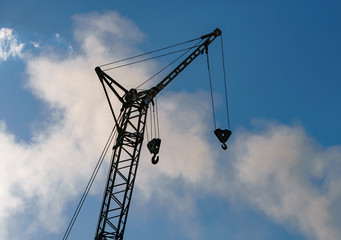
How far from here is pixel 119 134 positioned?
30688 mm

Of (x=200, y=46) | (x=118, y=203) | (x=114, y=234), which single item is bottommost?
(x=114, y=234)

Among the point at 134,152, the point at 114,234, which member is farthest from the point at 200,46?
the point at 114,234

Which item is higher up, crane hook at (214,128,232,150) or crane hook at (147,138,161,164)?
crane hook at (214,128,232,150)

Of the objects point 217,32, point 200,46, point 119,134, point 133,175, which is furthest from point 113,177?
point 217,32

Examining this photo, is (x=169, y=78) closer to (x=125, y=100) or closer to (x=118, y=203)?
(x=125, y=100)

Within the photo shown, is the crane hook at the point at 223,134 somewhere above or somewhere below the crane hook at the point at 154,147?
above

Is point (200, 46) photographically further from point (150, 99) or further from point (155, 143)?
point (155, 143)

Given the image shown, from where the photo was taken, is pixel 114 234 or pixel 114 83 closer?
pixel 114 234

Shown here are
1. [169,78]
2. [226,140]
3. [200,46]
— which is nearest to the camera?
[226,140]

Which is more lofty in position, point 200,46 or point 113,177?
point 200,46

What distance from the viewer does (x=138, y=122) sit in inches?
1239

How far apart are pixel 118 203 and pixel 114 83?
9575 mm

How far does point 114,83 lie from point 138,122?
3.68 m

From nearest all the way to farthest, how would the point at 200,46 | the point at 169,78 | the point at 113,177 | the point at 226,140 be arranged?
the point at 113,177 < the point at 226,140 < the point at 169,78 < the point at 200,46
